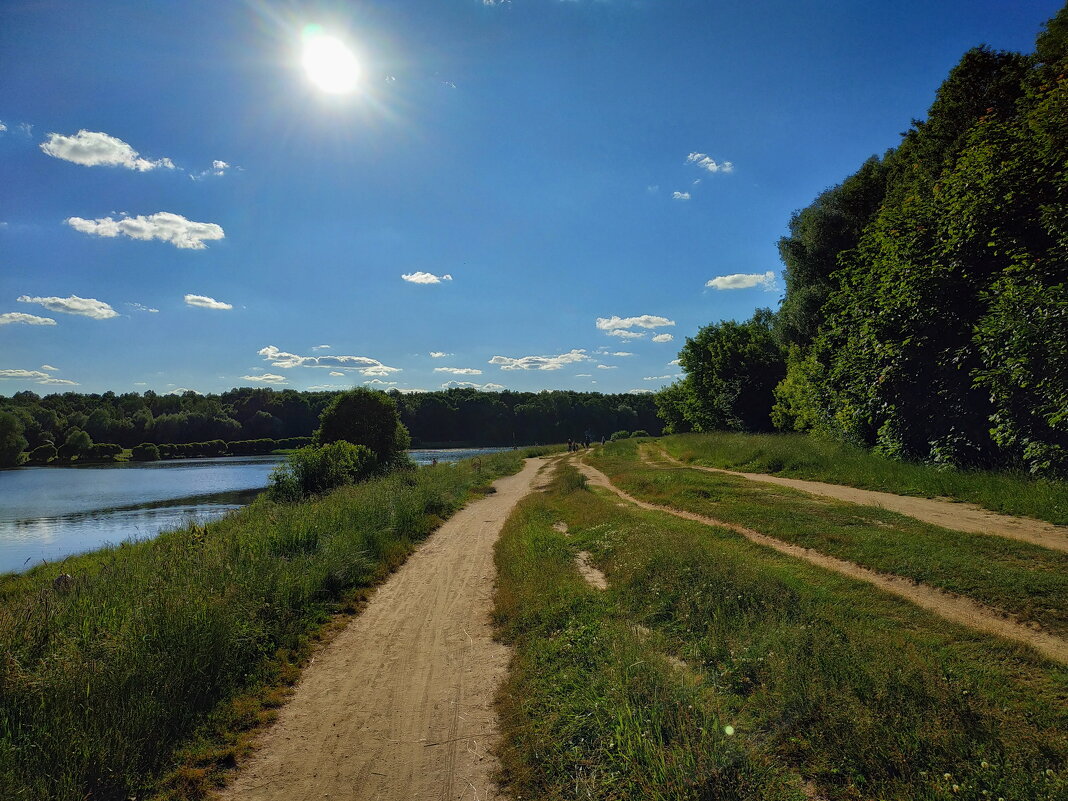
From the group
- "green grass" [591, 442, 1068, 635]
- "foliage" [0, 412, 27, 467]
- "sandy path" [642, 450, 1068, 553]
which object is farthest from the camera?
"foliage" [0, 412, 27, 467]

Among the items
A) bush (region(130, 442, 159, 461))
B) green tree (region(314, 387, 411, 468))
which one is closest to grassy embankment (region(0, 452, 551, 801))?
green tree (region(314, 387, 411, 468))

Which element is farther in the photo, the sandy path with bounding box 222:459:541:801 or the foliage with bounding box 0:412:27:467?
the foliage with bounding box 0:412:27:467

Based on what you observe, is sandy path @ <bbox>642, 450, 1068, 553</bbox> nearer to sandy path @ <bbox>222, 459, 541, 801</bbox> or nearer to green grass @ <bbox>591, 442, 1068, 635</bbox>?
green grass @ <bbox>591, 442, 1068, 635</bbox>

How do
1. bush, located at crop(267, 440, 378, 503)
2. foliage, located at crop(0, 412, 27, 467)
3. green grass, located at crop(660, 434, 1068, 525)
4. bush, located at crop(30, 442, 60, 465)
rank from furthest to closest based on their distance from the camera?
1. bush, located at crop(30, 442, 60, 465)
2. foliage, located at crop(0, 412, 27, 467)
3. bush, located at crop(267, 440, 378, 503)
4. green grass, located at crop(660, 434, 1068, 525)

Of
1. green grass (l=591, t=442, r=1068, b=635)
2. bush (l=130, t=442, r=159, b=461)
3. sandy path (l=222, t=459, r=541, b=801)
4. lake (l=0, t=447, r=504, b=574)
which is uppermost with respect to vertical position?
green grass (l=591, t=442, r=1068, b=635)

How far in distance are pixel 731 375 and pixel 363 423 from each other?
2783cm

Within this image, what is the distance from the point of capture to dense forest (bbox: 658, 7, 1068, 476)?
35.2 ft

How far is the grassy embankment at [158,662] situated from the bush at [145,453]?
95.0m

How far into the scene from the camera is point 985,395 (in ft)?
42.6

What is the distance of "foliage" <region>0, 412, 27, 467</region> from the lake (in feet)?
18.4

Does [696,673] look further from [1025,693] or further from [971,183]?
[971,183]

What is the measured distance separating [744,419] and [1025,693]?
3599cm

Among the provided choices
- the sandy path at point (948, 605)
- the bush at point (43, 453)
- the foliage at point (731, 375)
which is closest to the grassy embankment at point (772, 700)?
the sandy path at point (948, 605)

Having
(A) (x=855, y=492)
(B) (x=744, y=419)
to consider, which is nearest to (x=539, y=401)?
(B) (x=744, y=419)
